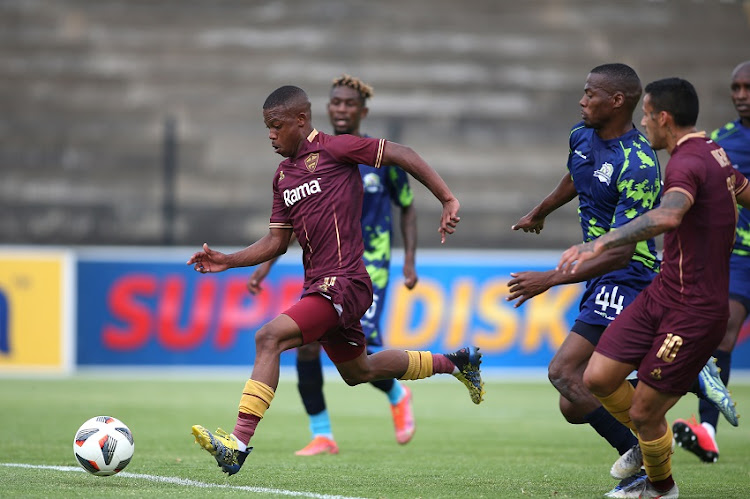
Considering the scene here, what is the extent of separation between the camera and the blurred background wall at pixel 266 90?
54.7ft

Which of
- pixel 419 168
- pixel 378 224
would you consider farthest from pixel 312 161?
pixel 378 224

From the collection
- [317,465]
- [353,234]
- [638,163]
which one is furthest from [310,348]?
[638,163]

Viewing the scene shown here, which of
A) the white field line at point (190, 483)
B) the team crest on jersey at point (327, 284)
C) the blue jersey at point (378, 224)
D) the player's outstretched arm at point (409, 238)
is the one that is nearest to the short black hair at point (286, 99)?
the team crest on jersey at point (327, 284)

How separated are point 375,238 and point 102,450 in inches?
127

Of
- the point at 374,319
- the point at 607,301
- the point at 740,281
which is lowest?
the point at 374,319

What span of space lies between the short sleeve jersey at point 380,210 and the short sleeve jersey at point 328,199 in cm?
221

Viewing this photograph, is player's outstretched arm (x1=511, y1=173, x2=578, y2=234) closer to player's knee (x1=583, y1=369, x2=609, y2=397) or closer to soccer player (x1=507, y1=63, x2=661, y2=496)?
soccer player (x1=507, y1=63, x2=661, y2=496)

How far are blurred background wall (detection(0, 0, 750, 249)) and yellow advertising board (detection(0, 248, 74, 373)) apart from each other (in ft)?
6.84

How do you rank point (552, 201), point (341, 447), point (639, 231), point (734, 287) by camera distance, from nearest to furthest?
point (639, 231), point (552, 201), point (734, 287), point (341, 447)

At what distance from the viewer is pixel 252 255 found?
6.53 metres

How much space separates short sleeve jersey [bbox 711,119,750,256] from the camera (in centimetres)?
819

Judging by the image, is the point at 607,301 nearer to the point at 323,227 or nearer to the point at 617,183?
the point at 617,183

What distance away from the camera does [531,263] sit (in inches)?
572

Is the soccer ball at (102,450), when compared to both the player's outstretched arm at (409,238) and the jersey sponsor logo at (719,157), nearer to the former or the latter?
the player's outstretched arm at (409,238)
